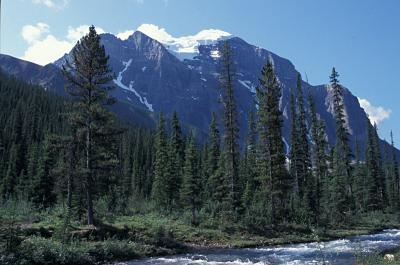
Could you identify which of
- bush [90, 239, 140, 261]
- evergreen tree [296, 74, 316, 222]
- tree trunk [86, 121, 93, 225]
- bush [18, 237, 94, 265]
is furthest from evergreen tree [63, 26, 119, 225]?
evergreen tree [296, 74, 316, 222]

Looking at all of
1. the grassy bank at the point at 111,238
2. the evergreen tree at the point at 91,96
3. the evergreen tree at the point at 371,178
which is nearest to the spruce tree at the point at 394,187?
the evergreen tree at the point at 371,178

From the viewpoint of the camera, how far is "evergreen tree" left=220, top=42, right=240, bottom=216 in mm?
46094

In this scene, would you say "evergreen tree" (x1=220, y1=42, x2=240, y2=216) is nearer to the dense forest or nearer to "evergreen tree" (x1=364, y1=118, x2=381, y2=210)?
the dense forest

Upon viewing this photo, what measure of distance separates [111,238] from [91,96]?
11.0m

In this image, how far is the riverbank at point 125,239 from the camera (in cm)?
2272

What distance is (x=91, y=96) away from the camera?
34.4 m

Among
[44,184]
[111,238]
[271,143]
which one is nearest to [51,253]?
[111,238]

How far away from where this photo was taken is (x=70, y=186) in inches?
1407

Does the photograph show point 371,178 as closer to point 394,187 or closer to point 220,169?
point 394,187

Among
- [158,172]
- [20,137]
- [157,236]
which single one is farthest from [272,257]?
[20,137]

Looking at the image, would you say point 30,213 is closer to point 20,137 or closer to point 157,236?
point 157,236

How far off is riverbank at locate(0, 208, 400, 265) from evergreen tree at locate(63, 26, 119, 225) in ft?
14.9

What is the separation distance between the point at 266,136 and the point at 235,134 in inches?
139

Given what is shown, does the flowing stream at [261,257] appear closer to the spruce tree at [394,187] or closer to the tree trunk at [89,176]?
the tree trunk at [89,176]
